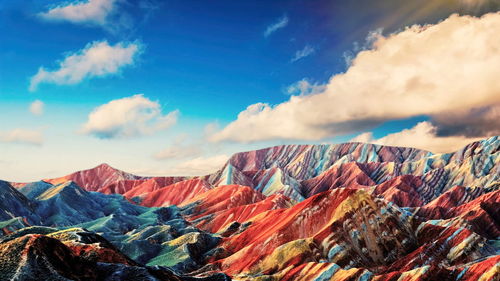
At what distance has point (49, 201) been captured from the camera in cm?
14875

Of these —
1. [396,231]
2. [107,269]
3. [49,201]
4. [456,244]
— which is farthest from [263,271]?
[49,201]

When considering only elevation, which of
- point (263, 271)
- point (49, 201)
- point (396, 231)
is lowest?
point (263, 271)

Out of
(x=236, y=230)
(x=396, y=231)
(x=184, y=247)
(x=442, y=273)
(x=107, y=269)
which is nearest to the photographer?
(x=107, y=269)

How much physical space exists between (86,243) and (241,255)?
35.5 metres

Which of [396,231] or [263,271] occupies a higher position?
[396,231]

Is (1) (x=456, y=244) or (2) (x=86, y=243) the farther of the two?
(1) (x=456, y=244)

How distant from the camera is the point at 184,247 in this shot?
325ft

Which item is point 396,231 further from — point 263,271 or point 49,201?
point 49,201

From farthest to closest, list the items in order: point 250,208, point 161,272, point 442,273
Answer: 1. point 250,208
2. point 442,273
3. point 161,272

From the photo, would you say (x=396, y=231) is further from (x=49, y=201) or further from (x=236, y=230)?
(x=49, y=201)

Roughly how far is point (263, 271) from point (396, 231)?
28500 mm

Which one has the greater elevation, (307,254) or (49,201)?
(49,201)

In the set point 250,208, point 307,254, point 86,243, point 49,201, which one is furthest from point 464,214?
point 49,201

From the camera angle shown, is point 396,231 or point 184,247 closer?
point 396,231
